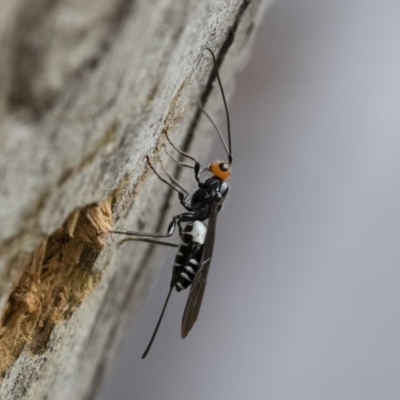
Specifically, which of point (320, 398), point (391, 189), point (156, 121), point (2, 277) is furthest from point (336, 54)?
point (2, 277)

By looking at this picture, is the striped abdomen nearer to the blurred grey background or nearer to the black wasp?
the black wasp

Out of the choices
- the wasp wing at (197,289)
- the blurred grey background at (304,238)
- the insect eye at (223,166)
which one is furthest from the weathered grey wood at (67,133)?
the blurred grey background at (304,238)

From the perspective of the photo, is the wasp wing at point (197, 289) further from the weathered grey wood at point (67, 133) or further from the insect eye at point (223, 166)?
the weathered grey wood at point (67, 133)

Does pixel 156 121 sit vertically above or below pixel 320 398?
below

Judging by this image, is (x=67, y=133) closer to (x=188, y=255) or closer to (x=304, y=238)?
(x=188, y=255)

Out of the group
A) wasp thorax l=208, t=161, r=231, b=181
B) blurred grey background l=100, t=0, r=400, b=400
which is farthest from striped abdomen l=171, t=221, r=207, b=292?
blurred grey background l=100, t=0, r=400, b=400

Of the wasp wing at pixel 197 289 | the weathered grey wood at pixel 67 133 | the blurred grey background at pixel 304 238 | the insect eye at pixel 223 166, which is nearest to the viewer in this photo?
the weathered grey wood at pixel 67 133

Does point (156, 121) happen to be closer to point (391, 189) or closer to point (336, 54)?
point (391, 189)
